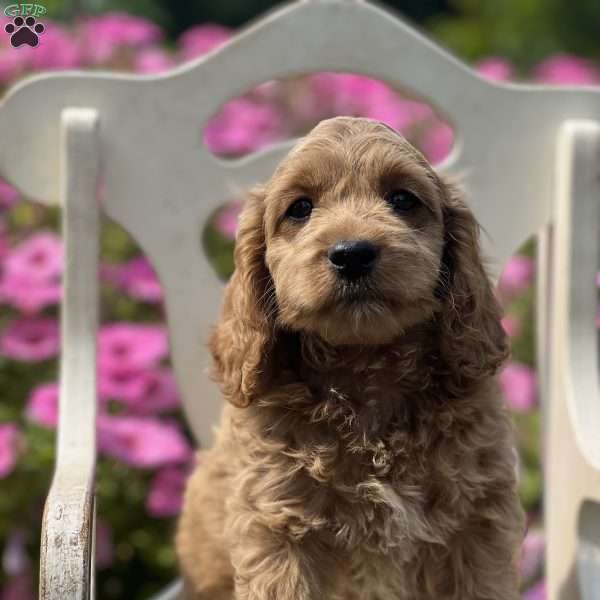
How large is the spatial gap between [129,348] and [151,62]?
4.86 feet

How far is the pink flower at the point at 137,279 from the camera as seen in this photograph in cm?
396

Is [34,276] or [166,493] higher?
[34,276]

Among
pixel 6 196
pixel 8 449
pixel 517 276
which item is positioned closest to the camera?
pixel 8 449

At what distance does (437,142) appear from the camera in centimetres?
481

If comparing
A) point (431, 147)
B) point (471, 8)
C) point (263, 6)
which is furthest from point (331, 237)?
point (263, 6)

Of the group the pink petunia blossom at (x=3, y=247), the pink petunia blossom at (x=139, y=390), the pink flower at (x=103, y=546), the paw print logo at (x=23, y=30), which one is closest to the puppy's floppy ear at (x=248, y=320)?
the paw print logo at (x=23, y=30)

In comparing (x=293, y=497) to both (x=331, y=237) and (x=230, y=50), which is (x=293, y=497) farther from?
(x=230, y=50)

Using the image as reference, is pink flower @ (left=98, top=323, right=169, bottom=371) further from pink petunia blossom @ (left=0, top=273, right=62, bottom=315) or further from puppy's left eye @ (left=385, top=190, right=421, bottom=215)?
puppy's left eye @ (left=385, top=190, right=421, bottom=215)

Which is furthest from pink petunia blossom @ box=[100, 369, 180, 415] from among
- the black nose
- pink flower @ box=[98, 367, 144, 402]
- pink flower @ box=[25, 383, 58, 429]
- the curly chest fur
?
the black nose

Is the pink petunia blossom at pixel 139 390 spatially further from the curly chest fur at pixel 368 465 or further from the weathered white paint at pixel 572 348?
the curly chest fur at pixel 368 465

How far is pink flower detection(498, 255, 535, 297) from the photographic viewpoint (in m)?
4.44

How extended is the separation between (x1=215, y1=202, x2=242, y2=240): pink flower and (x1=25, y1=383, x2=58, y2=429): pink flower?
40.9 inches

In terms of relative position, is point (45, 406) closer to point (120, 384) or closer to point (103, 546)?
point (120, 384)

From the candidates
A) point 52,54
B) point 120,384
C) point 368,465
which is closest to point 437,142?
point 52,54
